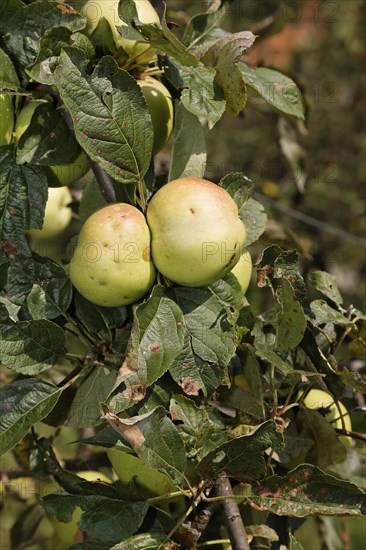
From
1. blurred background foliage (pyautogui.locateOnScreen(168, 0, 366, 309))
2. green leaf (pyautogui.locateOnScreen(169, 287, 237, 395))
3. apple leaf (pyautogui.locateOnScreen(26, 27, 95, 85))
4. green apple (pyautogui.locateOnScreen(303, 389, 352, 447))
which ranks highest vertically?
apple leaf (pyautogui.locateOnScreen(26, 27, 95, 85))

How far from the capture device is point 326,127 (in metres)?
3.77

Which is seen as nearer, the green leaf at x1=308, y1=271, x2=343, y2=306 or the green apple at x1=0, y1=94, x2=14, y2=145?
the green apple at x1=0, y1=94, x2=14, y2=145

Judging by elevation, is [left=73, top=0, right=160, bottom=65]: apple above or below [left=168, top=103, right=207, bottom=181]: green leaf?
above

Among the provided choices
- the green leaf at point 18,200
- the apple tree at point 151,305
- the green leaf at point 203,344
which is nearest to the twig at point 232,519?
the apple tree at point 151,305

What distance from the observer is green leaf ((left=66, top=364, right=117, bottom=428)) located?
863 mm

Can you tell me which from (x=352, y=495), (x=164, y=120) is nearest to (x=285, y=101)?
(x=164, y=120)

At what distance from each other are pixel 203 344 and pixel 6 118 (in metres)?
0.34

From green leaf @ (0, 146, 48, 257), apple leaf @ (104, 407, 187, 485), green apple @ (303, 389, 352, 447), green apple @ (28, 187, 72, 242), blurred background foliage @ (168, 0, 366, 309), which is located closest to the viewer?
apple leaf @ (104, 407, 187, 485)

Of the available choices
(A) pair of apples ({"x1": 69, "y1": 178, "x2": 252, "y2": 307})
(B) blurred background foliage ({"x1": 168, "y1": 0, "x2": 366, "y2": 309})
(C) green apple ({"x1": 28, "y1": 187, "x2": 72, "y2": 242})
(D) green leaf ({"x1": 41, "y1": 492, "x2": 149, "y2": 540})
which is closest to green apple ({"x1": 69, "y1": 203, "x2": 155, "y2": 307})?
(A) pair of apples ({"x1": 69, "y1": 178, "x2": 252, "y2": 307})

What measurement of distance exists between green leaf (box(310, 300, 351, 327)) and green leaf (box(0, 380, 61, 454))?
0.33 metres

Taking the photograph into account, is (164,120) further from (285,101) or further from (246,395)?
(246,395)

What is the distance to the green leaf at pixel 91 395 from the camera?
863 mm

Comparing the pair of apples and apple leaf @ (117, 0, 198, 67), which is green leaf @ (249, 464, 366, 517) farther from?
apple leaf @ (117, 0, 198, 67)

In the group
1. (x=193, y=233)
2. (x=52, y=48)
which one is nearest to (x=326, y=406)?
(x=193, y=233)
